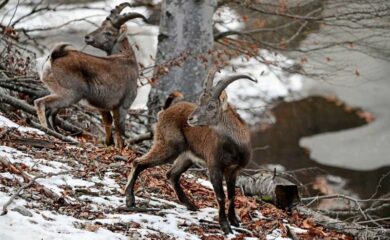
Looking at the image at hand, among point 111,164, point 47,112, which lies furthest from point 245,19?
point 111,164

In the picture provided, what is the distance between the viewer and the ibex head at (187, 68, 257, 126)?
6371 millimetres

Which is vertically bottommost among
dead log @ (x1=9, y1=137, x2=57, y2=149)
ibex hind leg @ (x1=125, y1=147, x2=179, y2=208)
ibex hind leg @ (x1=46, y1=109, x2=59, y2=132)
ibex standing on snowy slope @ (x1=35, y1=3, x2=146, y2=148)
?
ibex hind leg @ (x1=125, y1=147, x2=179, y2=208)

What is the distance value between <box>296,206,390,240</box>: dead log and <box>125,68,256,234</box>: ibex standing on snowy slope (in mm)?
1165

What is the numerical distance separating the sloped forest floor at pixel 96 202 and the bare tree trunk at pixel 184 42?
10.8 feet

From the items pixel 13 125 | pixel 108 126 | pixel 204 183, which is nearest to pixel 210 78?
pixel 204 183

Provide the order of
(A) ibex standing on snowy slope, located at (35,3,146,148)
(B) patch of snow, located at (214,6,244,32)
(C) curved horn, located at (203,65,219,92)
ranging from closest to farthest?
(C) curved horn, located at (203,65,219,92) → (A) ibex standing on snowy slope, located at (35,3,146,148) → (B) patch of snow, located at (214,6,244,32)

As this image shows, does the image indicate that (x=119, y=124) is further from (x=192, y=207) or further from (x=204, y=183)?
(x=192, y=207)

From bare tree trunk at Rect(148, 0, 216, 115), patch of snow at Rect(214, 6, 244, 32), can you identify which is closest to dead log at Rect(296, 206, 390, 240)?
bare tree trunk at Rect(148, 0, 216, 115)

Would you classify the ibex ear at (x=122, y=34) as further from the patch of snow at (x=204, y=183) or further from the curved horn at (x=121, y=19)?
the patch of snow at (x=204, y=183)

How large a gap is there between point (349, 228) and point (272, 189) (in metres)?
0.99

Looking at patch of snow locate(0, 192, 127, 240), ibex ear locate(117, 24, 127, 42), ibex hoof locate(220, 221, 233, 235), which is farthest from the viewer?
ibex ear locate(117, 24, 127, 42)

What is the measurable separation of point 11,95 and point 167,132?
346 centimetres

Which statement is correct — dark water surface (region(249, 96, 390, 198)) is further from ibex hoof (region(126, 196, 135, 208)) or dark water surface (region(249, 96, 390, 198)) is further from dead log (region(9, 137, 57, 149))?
ibex hoof (region(126, 196, 135, 208))

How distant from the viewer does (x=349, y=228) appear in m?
7.03
